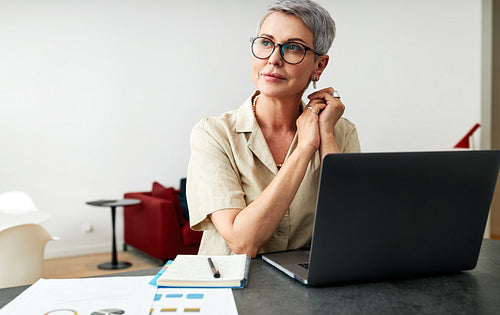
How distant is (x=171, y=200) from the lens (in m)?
4.82

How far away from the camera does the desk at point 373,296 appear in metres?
0.83

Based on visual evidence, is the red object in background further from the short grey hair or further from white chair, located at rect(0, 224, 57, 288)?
white chair, located at rect(0, 224, 57, 288)

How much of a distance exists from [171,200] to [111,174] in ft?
2.79

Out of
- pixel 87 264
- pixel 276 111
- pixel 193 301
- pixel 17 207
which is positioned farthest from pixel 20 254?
pixel 87 264

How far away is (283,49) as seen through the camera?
1.42m

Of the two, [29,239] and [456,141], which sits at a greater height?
[456,141]

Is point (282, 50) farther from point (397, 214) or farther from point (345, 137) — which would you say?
point (397, 214)

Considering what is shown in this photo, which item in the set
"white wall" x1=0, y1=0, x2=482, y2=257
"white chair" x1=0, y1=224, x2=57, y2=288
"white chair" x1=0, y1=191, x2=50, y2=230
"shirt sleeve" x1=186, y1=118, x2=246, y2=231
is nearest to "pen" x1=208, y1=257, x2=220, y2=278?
"shirt sleeve" x1=186, y1=118, x2=246, y2=231

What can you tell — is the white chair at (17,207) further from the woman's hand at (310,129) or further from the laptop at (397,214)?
the laptop at (397,214)

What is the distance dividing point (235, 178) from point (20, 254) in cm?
159

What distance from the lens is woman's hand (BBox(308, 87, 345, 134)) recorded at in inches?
58.0

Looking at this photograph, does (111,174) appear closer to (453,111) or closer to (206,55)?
(206,55)

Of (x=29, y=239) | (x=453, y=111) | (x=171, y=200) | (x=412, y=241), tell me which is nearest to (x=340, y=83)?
(x=453, y=111)

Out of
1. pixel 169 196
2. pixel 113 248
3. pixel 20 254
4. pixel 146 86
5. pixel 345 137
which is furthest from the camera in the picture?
pixel 146 86
